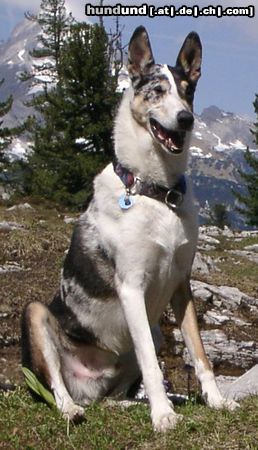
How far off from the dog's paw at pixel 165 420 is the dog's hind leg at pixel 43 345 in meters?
0.90

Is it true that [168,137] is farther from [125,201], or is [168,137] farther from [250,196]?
[250,196]

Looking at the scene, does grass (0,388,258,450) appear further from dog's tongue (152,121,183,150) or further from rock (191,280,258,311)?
rock (191,280,258,311)

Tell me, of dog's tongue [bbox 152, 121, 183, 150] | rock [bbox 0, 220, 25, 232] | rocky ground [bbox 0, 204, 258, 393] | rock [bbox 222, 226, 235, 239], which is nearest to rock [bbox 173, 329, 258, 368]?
rocky ground [bbox 0, 204, 258, 393]

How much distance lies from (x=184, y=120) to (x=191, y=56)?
0.92 m

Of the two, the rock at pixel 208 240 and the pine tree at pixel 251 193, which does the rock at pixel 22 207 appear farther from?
the pine tree at pixel 251 193

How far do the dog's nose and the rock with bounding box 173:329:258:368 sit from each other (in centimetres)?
482

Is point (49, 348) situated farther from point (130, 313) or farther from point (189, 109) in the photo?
point (189, 109)

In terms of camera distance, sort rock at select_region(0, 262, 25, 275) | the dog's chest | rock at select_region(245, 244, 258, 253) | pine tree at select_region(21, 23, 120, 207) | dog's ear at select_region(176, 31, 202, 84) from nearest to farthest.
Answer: the dog's chest
dog's ear at select_region(176, 31, 202, 84)
rock at select_region(0, 262, 25, 275)
rock at select_region(245, 244, 258, 253)
pine tree at select_region(21, 23, 120, 207)

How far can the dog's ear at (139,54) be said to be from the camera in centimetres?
614

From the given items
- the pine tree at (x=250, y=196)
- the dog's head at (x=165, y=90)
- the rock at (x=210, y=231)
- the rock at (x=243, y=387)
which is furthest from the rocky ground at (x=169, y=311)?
the pine tree at (x=250, y=196)

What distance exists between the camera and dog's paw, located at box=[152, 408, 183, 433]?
17.0 ft

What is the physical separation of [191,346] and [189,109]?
1.78 metres

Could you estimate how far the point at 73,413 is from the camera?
5.56 m

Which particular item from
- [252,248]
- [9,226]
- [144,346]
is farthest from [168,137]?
[252,248]
